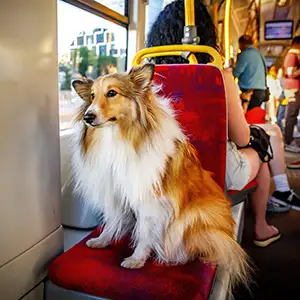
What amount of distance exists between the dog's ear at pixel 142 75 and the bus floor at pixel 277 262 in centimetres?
132

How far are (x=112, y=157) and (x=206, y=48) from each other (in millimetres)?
717

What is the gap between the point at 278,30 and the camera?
33.0 ft

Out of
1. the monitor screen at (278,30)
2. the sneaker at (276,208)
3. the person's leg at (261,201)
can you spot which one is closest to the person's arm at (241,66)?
the sneaker at (276,208)

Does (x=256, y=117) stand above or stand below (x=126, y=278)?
above

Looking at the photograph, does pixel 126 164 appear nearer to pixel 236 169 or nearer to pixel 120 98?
pixel 120 98

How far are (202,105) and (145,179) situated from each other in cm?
56

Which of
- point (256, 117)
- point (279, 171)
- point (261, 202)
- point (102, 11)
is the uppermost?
point (102, 11)

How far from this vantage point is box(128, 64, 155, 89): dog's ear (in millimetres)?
1000

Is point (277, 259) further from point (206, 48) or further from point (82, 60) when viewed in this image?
point (82, 60)

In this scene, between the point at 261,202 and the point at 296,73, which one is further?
the point at 296,73

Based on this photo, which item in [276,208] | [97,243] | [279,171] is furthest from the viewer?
[276,208]

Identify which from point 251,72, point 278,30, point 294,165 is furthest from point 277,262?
point 278,30

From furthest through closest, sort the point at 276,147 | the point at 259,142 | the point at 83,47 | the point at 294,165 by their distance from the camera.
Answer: the point at 294,165 → the point at 276,147 → the point at 83,47 → the point at 259,142

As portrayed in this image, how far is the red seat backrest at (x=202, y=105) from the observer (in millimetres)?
1415
